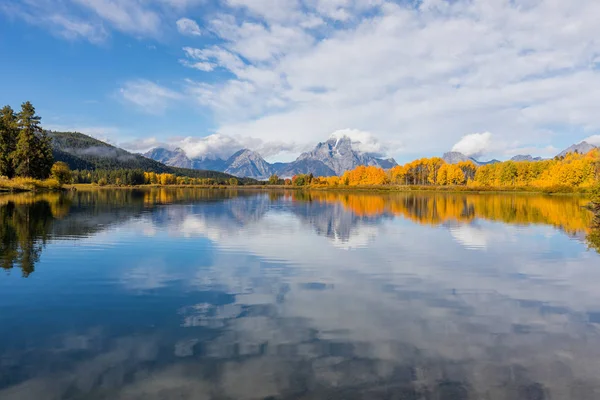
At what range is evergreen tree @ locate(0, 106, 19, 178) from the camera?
88.9 m

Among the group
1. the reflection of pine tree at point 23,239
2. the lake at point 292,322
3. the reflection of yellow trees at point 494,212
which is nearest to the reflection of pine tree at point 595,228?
the reflection of yellow trees at point 494,212

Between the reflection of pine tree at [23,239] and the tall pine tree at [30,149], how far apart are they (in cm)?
6161

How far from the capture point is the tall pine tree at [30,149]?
293ft

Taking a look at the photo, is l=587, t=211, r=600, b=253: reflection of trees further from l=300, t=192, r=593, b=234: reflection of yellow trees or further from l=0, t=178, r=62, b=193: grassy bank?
l=0, t=178, r=62, b=193: grassy bank

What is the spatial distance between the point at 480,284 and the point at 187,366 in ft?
47.7

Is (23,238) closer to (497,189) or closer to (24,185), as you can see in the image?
(24,185)

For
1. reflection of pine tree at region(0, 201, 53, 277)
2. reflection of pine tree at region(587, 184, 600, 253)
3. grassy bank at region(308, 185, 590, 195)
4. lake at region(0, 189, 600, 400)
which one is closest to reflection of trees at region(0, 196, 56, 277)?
reflection of pine tree at region(0, 201, 53, 277)

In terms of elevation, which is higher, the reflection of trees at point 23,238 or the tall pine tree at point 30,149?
the tall pine tree at point 30,149

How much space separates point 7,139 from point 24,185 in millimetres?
13756

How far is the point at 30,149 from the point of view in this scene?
299ft

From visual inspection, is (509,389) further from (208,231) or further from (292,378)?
(208,231)

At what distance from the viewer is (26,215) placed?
40344 mm

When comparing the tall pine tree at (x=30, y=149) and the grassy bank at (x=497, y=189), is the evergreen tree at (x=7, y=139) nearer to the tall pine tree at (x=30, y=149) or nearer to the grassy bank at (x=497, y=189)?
the tall pine tree at (x=30, y=149)

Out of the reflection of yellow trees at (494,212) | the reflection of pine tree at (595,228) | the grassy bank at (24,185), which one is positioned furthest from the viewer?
the grassy bank at (24,185)
